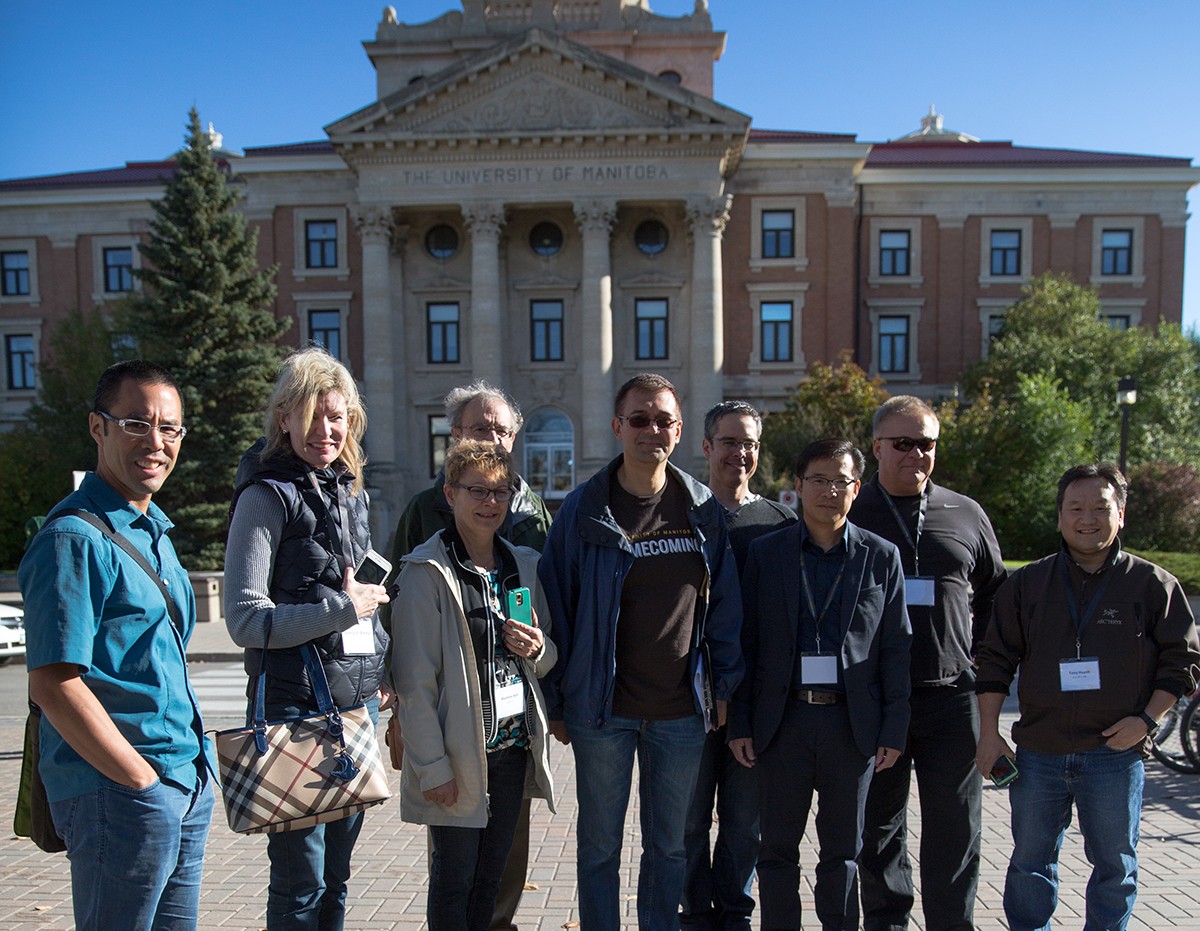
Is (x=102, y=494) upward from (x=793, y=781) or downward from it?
upward

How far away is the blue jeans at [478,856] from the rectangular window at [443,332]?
3291cm

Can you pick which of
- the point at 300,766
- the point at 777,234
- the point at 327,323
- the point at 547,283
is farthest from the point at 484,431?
the point at 327,323

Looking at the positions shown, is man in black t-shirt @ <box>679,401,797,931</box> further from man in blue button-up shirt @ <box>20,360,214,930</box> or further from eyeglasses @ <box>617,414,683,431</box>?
man in blue button-up shirt @ <box>20,360,214,930</box>

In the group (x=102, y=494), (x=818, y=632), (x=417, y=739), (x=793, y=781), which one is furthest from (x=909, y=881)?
(x=102, y=494)

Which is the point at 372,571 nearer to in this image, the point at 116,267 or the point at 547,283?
the point at 547,283

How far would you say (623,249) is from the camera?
35.1 metres

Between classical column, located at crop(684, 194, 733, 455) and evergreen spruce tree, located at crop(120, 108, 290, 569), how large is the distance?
15566mm

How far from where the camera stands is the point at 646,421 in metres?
3.93

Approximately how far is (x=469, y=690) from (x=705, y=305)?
3098 centimetres

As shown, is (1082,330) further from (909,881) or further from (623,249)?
(909,881)

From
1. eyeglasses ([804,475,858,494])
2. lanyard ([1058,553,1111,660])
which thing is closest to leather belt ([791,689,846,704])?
eyeglasses ([804,475,858,494])

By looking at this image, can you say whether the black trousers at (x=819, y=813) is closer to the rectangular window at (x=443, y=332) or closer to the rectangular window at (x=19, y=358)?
the rectangular window at (x=443, y=332)

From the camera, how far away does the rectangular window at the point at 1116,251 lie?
122 feet

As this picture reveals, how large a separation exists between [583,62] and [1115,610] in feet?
106
